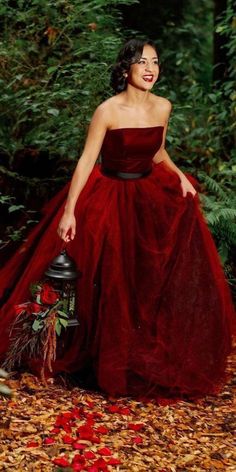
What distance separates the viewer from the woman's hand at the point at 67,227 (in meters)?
3.28

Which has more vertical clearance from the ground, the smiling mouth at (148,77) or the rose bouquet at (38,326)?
the smiling mouth at (148,77)

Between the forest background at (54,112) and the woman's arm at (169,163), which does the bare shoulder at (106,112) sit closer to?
the woman's arm at (169,163)

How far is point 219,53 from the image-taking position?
7789 millimetres

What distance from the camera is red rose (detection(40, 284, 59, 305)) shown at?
10.9ft

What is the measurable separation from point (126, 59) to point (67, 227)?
0.88 m

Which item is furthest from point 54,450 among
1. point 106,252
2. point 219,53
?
point 219,53

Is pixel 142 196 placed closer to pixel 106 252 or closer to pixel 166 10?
pixel 106 252

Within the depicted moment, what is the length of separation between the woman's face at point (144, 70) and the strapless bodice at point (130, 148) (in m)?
0.23

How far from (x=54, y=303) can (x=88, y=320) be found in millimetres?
225

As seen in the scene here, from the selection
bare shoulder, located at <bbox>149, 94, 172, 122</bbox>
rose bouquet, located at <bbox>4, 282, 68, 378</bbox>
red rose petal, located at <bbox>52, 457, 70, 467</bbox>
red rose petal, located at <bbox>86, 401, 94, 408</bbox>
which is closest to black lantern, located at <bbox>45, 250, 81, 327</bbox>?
rose bouquet, located at <bbox>4, 282, 68, 378</bbox>

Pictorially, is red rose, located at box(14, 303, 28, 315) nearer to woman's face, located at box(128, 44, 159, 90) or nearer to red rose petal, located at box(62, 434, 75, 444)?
red rose petal, located at box(62, 434, 75, 444)

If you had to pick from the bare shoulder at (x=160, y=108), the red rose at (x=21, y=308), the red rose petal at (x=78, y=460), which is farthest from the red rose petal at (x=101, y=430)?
the bare shoulder at (x=160, y=108)

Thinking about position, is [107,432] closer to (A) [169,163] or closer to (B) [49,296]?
(B) [49,296]

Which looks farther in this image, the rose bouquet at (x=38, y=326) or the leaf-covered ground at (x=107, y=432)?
the rose bouquet at (x=38, y=326)
